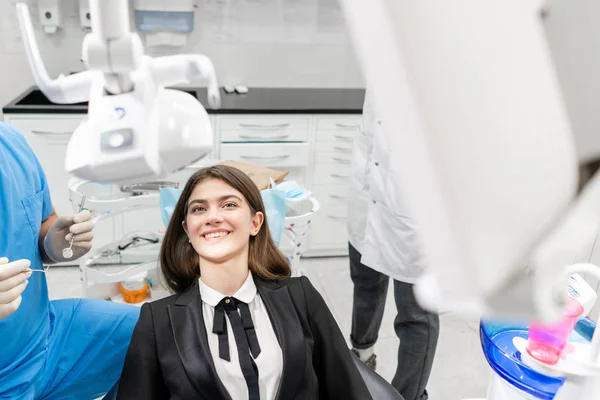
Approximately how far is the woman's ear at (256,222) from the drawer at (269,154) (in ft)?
5.27

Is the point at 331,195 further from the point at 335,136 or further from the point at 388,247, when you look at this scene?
the point at 388,247

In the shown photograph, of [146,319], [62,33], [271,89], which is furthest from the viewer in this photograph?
[271,89]

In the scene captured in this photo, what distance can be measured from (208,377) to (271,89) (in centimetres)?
272

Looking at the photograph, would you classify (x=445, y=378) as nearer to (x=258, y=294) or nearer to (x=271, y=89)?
(x=258, y=294)

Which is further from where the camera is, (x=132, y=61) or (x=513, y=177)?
(x=132, y=61)

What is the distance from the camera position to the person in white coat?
6.66ft

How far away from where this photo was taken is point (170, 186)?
234 cm

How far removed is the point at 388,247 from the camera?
2.08 metres

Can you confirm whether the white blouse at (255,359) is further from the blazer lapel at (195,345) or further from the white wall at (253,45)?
the white wall at (253,45)

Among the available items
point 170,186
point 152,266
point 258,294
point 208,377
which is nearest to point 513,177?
point 208,377

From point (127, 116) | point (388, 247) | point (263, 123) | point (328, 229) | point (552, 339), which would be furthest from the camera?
point (328, 229)

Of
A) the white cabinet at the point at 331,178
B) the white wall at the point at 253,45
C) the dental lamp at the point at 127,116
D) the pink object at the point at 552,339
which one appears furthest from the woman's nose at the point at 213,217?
the white wall at the point at 253,45

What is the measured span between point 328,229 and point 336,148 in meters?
0.56

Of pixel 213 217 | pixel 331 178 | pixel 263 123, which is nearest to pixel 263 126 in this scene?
pixel 263 123
